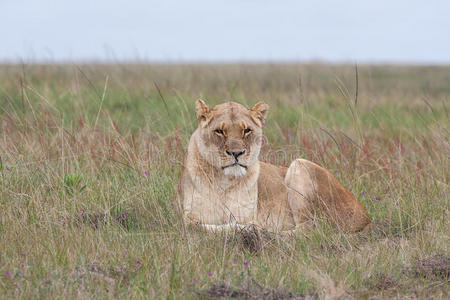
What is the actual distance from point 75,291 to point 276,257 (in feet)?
5.39

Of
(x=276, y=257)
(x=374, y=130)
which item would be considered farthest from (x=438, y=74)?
(x=276, y=257)

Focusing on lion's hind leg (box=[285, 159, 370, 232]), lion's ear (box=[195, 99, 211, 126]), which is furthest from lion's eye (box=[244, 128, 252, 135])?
lion's hind leg (box=[285, 159, 370, 232])

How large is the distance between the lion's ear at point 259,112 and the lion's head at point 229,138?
4 cm

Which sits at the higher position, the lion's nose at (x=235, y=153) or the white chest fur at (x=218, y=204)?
the lion's nose at (x=235, y=153)

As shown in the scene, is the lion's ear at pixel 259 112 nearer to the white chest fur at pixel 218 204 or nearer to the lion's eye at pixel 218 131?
the lion's eye at pixel 218 131

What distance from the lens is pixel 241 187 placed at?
5.95 m

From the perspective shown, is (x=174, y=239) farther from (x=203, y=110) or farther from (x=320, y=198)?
(x=320, y=198)

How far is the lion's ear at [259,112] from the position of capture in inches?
239

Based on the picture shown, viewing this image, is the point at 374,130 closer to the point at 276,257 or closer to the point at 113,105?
the point at 113,105

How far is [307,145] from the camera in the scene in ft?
28.1

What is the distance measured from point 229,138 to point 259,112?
2.05 ft

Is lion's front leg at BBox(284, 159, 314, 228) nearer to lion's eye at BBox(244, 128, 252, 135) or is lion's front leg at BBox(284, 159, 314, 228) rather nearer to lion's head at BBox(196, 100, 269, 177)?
lion's head at BBox(196, 100, 269, 177)

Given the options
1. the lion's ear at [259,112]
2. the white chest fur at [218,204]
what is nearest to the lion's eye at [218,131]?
the lion's ear at [259,112]

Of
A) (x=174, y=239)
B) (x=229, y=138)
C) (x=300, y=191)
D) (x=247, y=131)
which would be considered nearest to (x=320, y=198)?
(x=300, y=191)
